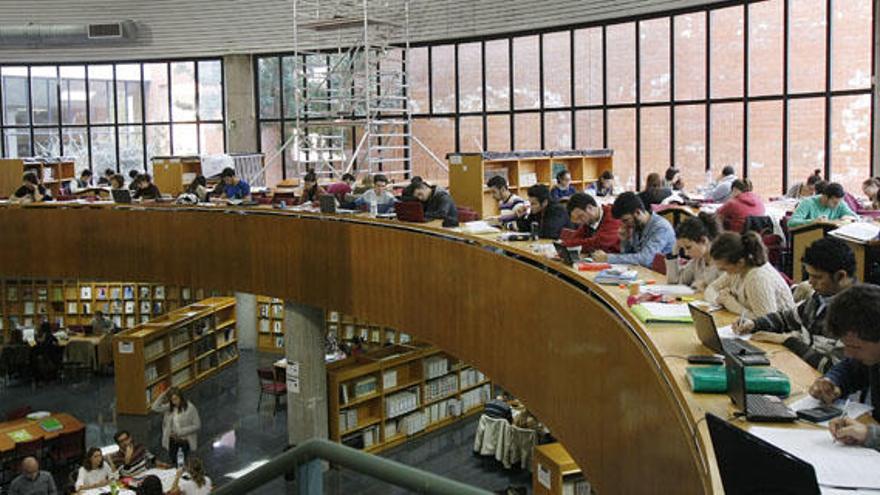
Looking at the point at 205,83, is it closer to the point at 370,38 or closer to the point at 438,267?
the point at 370,38

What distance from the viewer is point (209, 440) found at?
44.8 feet

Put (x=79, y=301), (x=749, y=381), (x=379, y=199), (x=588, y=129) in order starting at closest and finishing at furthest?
(x=749, y=381) → (x=379, y=199) → (x=588, y=129) → (x=79, y=301)

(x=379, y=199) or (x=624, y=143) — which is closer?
(x=379, y=199)

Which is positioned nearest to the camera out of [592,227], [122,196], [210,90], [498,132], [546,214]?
[592,227]

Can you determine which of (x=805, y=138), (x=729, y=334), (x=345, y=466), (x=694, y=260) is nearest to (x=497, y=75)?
(x=805, y=138)

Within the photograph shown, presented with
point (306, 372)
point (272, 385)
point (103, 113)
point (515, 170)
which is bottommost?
point (272, 385)

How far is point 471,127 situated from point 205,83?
6.60m

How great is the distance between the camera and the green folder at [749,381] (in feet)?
10.2

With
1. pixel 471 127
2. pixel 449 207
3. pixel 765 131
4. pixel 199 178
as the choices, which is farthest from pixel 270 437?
pixel 765 131

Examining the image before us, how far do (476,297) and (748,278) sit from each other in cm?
360

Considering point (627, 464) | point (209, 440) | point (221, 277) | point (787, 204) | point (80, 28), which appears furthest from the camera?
point (80, 28)

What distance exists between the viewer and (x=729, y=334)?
409cm

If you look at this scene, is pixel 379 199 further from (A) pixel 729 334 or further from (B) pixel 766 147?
(A) pixel 729 334

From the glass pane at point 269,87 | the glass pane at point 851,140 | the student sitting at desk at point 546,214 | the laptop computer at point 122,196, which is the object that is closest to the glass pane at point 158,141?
the glass pane at point 269,87
